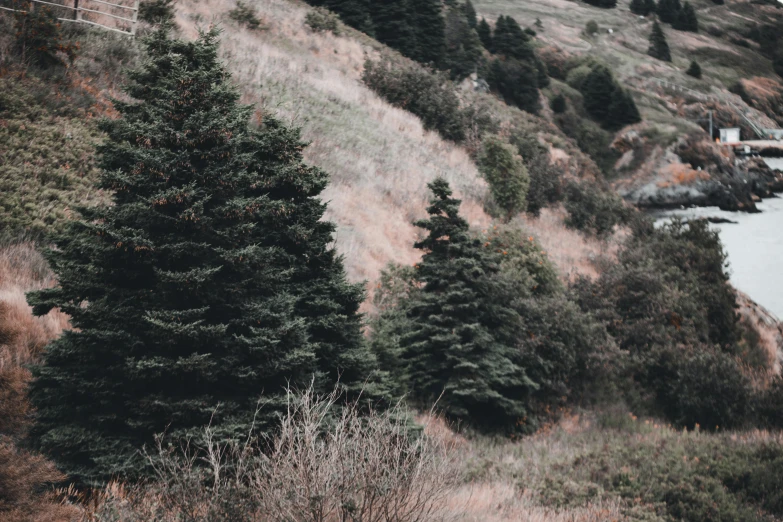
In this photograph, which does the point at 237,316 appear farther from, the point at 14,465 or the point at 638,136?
the point at 638,136

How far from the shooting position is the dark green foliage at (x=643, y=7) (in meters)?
91.4

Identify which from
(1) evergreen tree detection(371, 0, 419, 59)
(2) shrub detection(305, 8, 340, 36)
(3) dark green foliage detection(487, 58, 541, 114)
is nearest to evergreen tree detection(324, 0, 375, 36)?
(1) evergreen tree detection(371, 0, 419, 59)

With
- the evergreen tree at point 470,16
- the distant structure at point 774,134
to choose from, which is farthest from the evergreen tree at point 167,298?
the distant structure at point 774,134

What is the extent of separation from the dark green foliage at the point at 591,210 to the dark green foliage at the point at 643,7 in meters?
85.6

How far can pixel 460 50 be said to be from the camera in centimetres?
3912

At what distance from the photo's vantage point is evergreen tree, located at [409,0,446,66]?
117 feet

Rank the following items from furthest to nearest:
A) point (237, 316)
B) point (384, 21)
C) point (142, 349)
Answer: point (384, 21)
point (237, 316)
point (142, 349)

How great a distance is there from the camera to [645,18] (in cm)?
8619

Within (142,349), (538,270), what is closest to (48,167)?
(142,349)

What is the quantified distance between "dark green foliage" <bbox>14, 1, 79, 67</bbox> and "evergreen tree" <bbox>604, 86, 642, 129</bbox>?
43999 millimetres

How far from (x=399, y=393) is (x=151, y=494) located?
495 centimetres

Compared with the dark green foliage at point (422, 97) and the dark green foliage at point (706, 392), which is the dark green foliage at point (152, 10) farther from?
the dark green foliage at point (706, 392)

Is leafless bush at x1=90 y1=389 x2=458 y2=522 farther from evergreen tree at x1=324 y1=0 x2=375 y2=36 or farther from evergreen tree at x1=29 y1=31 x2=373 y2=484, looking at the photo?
evergreen tree at x1=324 y1=0 x2=375 y2=36

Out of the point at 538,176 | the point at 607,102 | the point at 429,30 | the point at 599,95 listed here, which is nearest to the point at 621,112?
the point at 607,102
